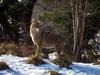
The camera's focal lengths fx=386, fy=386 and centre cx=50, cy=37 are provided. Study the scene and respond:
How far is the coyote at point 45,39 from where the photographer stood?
10969 millimetres

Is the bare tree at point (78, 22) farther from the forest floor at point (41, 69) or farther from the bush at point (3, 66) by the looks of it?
the bush at point (3, 66)

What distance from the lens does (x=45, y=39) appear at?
11266mm

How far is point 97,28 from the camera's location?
17672 millimetres

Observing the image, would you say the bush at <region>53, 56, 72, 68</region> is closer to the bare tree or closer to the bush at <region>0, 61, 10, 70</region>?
the bush at <region>0, 61, 10, 70</region>

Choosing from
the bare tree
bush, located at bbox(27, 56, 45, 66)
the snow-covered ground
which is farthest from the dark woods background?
bush, located at bbox(27, 56, 45, 66)

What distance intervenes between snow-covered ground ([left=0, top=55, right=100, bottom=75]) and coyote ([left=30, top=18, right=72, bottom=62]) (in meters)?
0.55

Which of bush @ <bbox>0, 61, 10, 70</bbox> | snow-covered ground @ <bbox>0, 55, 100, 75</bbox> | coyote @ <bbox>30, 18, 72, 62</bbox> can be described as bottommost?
snow-covered ground @ <bbox>0, 55, 100, 75</bbox>

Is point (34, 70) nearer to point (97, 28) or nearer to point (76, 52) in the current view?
point (76, 52)

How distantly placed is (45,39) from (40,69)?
51.1 inches

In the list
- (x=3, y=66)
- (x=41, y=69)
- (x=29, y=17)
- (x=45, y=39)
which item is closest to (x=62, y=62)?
(x=41, y=69)

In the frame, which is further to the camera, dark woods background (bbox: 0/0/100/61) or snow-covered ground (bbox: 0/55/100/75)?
dark woods background (bbox: 0/0/100/61)

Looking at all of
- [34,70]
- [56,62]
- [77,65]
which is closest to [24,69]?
[34,70]

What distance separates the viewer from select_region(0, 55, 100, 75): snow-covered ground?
1001 centimetres

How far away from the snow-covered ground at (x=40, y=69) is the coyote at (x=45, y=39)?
0.55 metres
